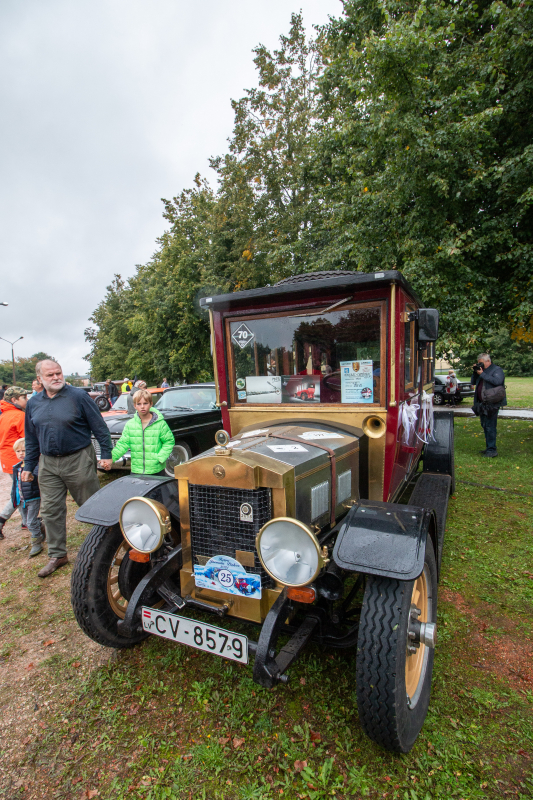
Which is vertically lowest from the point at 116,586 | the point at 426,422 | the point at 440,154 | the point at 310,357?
the point at 116,586

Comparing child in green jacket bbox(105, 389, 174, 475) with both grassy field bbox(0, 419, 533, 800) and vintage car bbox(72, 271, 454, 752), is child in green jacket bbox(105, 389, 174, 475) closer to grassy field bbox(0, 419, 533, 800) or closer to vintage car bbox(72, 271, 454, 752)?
vintage car bbox(72, 271, 454, 752)

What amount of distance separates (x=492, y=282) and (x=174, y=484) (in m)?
6.83

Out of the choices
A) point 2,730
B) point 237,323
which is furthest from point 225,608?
point 237,323

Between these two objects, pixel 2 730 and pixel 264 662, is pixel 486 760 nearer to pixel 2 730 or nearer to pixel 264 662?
pixel 264 662

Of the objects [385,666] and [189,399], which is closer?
[385,666]

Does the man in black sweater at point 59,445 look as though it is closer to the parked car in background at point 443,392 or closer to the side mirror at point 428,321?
the side mirror at point 428,321

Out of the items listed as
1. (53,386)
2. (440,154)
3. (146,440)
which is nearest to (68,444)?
(53,386)

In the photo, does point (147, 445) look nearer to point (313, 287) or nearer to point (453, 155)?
point (313, 287)

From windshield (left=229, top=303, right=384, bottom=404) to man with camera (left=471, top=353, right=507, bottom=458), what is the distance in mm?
5406

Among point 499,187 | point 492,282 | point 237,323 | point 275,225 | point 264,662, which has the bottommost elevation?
A: point 264,662

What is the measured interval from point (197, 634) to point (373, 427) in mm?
1775

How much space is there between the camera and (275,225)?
50.0 ft

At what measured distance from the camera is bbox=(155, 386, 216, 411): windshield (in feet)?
24.6

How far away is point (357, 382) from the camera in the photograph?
297cm
